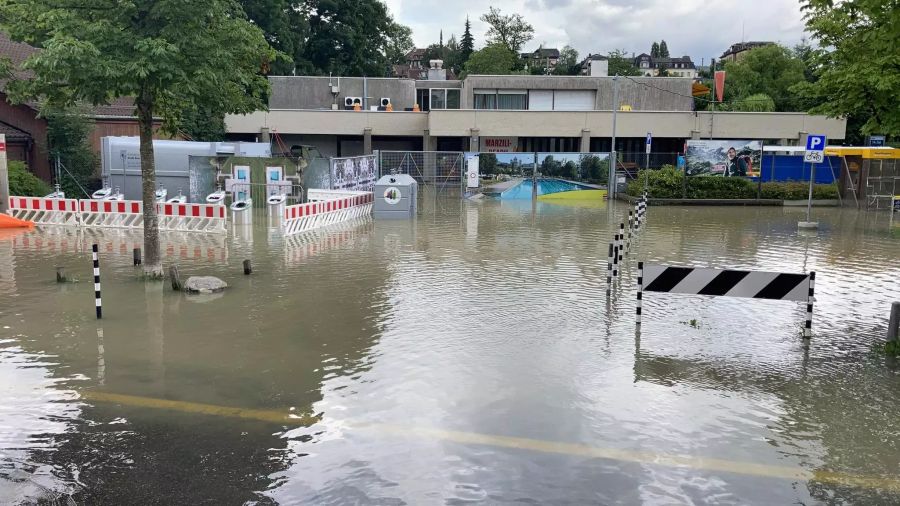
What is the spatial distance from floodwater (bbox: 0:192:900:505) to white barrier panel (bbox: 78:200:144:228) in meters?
6.08

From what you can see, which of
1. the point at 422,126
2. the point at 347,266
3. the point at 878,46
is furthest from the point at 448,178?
the point at 878,46

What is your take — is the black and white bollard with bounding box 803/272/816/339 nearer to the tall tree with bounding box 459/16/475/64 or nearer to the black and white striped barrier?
the black and white striped barrier

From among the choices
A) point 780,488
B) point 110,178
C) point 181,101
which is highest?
point 181,101

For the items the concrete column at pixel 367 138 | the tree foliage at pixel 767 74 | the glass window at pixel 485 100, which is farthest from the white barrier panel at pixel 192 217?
the tree foliage at pixel 767 74

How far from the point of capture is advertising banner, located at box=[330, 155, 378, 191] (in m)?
28.1

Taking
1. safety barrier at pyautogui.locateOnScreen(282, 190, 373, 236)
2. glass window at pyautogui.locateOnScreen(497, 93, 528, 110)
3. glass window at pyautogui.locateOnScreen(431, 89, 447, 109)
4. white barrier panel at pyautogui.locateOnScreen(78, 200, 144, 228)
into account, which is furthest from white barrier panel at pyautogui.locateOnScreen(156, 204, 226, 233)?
glass window at pyautogui.locateOnScreen(431, 89, 447, 109)

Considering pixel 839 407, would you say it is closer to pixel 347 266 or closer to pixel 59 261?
pixel 347 266

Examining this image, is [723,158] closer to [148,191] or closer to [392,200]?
[392,200]

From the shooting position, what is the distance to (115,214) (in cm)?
2189

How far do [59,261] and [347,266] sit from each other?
6559 mm

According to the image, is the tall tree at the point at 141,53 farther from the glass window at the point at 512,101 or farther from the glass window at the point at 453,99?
the glass window at the point at 453,99

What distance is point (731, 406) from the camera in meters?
7.80

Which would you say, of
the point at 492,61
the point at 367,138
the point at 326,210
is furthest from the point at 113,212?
the point at 492,61

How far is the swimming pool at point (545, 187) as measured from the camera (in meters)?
36.6
